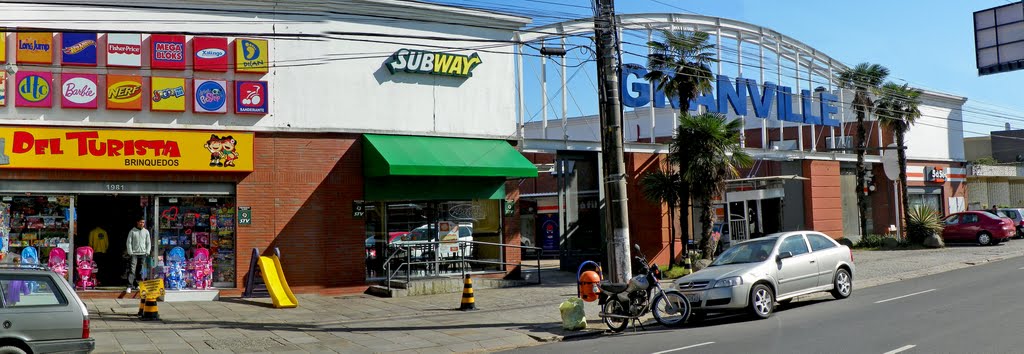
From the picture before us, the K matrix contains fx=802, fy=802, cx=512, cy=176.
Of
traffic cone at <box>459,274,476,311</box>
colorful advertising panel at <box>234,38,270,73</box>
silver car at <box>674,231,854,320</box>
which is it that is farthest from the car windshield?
colorful advertising panel at <box>234,38,270,73</box>

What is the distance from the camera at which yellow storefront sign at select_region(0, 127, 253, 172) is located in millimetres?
16703

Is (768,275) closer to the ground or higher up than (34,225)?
closer to the ground

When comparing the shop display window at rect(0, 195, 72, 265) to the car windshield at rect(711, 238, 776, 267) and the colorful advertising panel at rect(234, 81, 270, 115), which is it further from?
the car windshield at rect(711, 238, 776, 267)

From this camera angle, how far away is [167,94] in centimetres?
1783

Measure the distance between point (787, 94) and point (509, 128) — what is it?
13531 millimetres

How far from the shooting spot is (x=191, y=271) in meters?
18.4

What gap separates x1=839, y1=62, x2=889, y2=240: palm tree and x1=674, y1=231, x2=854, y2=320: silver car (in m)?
17.4

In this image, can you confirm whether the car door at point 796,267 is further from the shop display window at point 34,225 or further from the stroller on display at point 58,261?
the shop display window at point 34,225

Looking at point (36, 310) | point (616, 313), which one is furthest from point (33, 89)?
point (616, 313)

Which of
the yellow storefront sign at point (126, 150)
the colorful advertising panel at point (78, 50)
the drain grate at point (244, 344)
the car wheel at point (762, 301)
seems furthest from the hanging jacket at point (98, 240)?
the car wheel at point (762, 301)

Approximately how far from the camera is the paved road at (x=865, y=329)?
→ 10.3 meters

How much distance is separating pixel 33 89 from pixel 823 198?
27.1m

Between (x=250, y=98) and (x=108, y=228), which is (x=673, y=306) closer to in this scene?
(x=250, y=98)

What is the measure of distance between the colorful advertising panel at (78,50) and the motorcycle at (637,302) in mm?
12117
